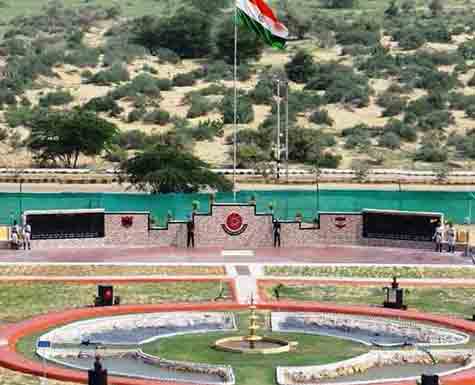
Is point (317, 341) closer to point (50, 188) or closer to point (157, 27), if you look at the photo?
point (50, 188)

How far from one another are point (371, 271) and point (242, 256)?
5.64 metres

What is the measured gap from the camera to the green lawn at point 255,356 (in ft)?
108

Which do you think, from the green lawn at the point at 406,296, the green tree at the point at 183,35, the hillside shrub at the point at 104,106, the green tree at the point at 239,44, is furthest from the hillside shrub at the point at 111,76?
the green lawn at the point at 406,296

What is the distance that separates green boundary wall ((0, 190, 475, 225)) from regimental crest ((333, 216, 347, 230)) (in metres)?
3.14

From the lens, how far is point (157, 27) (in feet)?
436

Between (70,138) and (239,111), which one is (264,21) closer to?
(70,138)

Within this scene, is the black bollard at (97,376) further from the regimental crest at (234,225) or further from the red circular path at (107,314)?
the regimental crest at (234,225)

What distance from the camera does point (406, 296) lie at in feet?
151

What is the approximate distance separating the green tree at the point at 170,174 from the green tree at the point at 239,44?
149 feet

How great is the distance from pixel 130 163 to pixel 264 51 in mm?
50417

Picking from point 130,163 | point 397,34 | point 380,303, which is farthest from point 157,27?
point 380,303

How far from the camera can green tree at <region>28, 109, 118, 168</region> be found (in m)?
89.1

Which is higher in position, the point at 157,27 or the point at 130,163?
the point at 157,27

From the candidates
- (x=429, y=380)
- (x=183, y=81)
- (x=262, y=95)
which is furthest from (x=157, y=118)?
(x=429, y=380)
